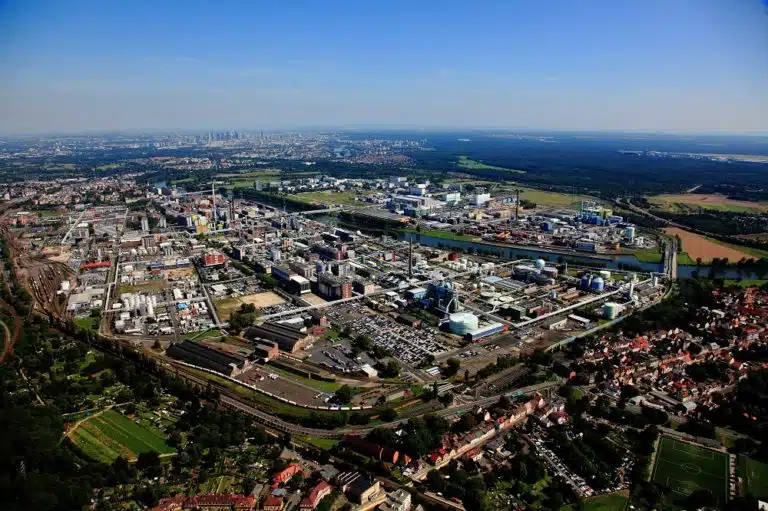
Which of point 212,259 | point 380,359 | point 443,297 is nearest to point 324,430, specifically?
point 380,359

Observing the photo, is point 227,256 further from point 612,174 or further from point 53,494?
point 612,174

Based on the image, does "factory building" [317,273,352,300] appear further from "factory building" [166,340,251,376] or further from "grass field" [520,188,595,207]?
"grass field" [520,188,595,207]

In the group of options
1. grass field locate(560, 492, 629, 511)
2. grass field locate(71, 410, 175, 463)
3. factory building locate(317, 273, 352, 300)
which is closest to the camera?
grass field locate(560, 492, 629, 511)

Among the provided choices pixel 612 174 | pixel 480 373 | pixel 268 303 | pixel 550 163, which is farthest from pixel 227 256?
pixel 550 163

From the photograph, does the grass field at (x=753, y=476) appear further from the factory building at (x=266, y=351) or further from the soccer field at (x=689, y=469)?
the factory building at (x=266, y=351)

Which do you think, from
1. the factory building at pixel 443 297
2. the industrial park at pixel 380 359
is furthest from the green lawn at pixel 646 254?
the factory building at pixel 443 297

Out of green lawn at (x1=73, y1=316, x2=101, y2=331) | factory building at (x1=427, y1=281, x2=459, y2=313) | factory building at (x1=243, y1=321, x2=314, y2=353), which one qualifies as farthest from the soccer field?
green lawn at (x1=73, y1=316, x2=101, y2=331)

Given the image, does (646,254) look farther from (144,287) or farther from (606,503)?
(144,287)
